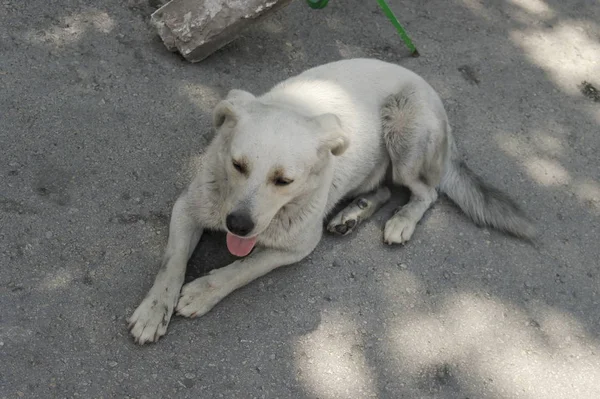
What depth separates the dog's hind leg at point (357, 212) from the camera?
410 cm

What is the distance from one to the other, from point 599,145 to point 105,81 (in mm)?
3730

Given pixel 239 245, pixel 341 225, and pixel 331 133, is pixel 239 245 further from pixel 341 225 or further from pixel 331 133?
pixel 341 225

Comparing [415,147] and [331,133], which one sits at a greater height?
[331,133]

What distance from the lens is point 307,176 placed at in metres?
3.34

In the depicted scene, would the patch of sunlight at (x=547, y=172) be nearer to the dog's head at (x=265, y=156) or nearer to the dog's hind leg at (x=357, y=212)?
the dog's hind leg at (x=357, y=212)

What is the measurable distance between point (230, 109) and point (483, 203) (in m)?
1.89

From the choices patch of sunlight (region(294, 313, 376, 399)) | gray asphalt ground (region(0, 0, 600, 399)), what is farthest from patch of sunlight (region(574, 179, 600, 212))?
patch of sunlight (region(294, 313, 376, 399))

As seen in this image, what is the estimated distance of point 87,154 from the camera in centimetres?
410

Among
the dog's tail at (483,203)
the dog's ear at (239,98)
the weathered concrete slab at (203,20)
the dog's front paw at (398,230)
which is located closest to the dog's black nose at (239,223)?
the dog's ear at (239,98)

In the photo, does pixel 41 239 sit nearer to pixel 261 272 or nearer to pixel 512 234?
pixel 261 272

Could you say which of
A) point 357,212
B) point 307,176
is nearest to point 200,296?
point 307,176

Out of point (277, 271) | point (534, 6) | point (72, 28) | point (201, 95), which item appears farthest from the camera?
point (534, 6)

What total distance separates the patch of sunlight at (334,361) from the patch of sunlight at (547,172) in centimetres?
205

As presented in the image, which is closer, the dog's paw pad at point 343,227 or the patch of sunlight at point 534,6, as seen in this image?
the dog's paw pad at point 343,227
